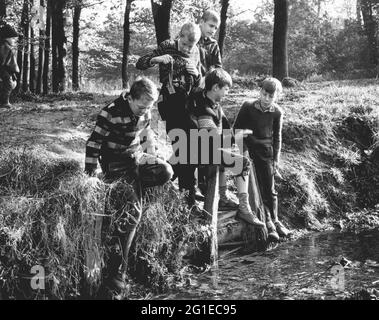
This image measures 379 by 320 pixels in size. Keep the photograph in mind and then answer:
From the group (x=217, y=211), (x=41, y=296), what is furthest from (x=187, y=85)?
(x=41, y=296)

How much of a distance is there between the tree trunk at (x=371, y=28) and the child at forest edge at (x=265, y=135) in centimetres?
1588

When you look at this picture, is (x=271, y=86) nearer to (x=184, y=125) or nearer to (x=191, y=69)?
(x=191, y=69)

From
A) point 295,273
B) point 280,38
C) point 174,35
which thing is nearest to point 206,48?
point 295,273

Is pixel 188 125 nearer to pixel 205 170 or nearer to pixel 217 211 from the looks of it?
pixel 205 170

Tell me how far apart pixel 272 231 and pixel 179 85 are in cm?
210

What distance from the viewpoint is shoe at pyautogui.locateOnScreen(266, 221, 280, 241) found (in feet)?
19.3

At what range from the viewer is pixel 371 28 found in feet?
67.6

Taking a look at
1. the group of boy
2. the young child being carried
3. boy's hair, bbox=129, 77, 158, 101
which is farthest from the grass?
boy's hair, bbox=129, 77, 158, 101

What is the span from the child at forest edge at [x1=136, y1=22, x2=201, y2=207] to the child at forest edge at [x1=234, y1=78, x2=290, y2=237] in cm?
78

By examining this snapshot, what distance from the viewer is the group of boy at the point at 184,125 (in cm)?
450

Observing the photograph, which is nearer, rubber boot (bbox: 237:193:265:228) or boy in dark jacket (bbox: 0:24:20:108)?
rubber boot (bbox: 237:193:265:228)

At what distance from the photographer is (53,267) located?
432cm

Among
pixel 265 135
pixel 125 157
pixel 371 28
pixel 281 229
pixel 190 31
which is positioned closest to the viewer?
pixel 125 157

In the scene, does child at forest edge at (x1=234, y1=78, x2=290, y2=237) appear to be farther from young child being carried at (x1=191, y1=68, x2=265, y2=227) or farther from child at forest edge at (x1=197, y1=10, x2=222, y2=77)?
child at forest edge at (x1=197, y1=10, x2=222, y2=77)
